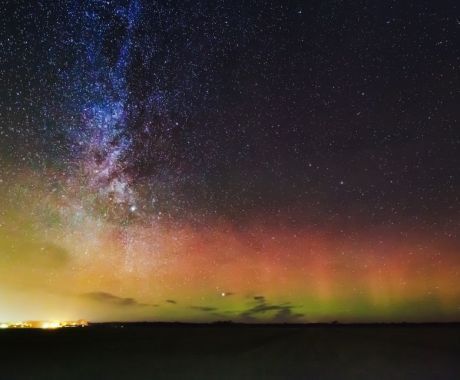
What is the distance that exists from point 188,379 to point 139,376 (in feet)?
10.4

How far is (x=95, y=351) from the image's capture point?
42750 mm

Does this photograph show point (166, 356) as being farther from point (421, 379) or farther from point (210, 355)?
point (421, 379)

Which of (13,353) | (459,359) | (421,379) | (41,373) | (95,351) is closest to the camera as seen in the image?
(421,379)

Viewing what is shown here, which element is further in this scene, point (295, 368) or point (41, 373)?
point (295, 368)

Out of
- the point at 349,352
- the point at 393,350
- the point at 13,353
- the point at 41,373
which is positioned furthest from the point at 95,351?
the point at 393,350

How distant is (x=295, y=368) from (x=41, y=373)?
1788cm

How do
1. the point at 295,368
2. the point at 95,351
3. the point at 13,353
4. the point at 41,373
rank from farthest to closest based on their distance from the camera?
1. the point at 95,351
2. the point at 13,353
3. the point at 295,368
4. the point at 41,373

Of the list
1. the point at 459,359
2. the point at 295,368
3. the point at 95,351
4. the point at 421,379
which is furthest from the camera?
the point at 95,351

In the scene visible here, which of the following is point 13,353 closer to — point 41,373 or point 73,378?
point 41,373

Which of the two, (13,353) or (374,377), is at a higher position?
(13,353)

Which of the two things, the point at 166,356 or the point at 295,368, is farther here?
the point at 166,356

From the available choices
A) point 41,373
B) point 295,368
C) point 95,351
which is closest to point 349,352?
point 295,368

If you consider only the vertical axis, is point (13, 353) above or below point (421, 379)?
above

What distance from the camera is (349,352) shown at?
42281mm
